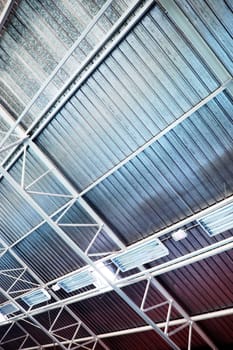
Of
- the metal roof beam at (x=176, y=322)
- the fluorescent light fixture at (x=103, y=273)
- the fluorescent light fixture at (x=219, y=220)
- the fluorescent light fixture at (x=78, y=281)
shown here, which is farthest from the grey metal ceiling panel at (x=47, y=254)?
the fluorescent light fixture at (x=219, y=220)

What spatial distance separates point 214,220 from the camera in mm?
9570

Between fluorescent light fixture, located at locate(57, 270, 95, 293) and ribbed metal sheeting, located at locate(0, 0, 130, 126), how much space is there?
6672 mm

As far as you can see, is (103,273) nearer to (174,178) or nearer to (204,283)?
(204,283)

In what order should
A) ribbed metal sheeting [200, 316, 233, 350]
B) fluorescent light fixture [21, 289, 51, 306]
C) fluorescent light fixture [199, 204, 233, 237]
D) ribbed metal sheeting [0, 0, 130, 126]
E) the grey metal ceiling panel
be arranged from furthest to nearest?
1. fluorescent light fixture [21, 289, 51, 306]
2. the grey metal ceiling panel
3. ribbed metal sheeting [200, 316, 233, 350]
4. fluorescent light fixture [199, 204, 233, 237]
5. ribbed metal sheeting [0, 0, 130, 126]

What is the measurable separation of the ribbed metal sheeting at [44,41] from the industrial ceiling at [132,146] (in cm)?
3

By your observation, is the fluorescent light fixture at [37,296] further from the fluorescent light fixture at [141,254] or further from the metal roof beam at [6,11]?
the metal roof beam at [6,11]

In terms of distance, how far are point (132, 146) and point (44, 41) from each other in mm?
3735

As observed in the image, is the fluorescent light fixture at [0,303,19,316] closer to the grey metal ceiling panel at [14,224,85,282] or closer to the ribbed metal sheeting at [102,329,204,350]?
the grey metal ceiling panel at [14,224,85,282]

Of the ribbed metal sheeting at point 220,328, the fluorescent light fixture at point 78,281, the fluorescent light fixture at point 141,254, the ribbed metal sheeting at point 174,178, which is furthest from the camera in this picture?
the fluorescent light fixture at point 78,281

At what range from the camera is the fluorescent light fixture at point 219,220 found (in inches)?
365

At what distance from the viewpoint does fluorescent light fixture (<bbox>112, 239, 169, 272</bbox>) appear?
11070mm

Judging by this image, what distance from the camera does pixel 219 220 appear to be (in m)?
9.50

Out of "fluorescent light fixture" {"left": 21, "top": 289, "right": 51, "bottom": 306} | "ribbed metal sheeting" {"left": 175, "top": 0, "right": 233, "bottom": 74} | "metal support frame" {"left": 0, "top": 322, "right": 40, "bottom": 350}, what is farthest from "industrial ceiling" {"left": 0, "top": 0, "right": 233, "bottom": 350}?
"metal support frame" {"left": 0, "top": 322, "right": 40, "bottom": 350}

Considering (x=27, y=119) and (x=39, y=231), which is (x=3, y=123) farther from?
(x=39, y=231)
